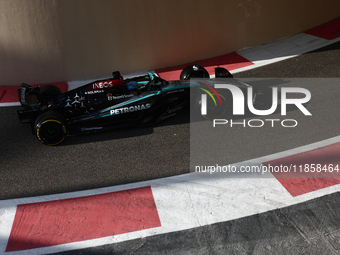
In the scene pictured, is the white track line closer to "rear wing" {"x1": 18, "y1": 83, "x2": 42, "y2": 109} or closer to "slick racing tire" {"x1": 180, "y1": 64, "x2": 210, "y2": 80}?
"rear wing" {"x1": 18, "y1": 83, "x2": 42, "y2": 109}

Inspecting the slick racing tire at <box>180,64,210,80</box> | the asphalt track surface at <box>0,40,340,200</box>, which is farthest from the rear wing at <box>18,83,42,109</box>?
the slick racing tire at <box>180,64,210,80</box>

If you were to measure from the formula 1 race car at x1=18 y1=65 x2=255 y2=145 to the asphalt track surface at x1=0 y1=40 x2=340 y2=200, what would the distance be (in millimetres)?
218

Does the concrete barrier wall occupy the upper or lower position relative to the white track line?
upper

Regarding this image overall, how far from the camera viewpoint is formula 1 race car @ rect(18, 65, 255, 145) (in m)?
6.09

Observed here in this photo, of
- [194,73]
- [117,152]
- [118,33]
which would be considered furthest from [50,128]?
[118,33]

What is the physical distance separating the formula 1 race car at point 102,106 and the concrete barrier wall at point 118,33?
2349mm

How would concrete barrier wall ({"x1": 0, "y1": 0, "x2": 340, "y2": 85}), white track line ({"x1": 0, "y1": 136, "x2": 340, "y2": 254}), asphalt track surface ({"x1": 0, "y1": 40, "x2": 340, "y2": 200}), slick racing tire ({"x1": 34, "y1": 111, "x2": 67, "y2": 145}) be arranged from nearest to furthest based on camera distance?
white track line ({"x1": 0, "y1": 136, "x2": 340, "y2": 254})
asphalt track surface ({"x1": 0, "y1": 40, "x2": 340, "y2": 200})
slick racing tire ({"x1": 34, "y1": 111, "x2": 67, "y2": 145})
concrete barrier wall ({"x1": 0, "y1": 0, "x2": 340, "y2": 85})

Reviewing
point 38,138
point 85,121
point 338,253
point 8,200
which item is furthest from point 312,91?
point 8,200

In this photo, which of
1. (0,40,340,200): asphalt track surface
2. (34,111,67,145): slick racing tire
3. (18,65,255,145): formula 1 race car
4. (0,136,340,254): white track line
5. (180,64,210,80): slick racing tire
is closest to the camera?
(0,136,340,254): white track line

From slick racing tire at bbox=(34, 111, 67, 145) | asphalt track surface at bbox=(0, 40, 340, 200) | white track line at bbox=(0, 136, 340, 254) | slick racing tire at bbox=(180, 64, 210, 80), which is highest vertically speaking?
slick racing tire at bbox=(180, 64, 210, 80)

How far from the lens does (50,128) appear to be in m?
5.91

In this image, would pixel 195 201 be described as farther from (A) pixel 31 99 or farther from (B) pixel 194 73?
(A) pixel 31 99

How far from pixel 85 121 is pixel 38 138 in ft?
2.73

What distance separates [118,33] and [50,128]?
3571 mm
